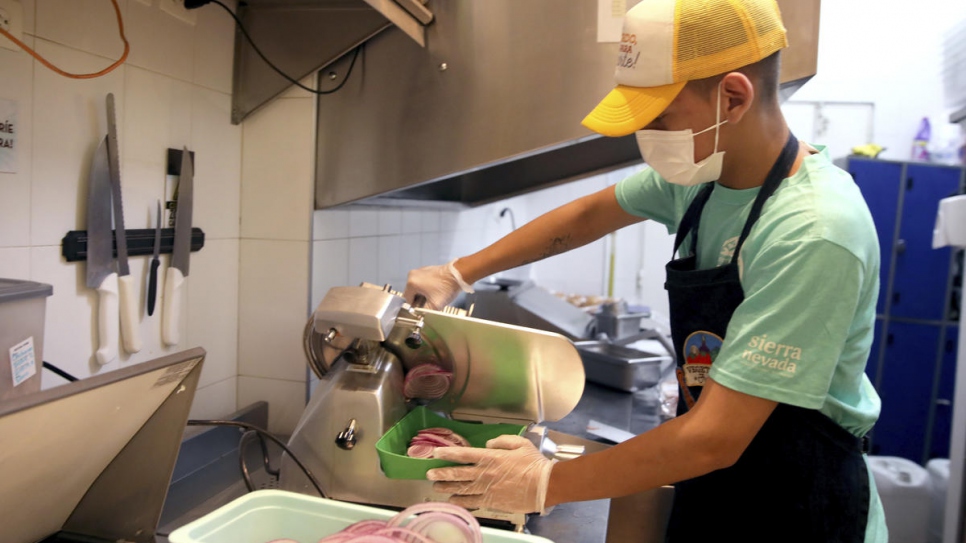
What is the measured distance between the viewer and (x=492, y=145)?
133cm

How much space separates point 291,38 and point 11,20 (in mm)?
569

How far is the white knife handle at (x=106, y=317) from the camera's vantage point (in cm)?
108

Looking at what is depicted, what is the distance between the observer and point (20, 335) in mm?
761

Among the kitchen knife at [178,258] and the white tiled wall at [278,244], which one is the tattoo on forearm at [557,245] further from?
the kitchen knife at [178,258]

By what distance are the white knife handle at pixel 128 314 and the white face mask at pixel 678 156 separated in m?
0.89

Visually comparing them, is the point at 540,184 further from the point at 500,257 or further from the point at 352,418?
the point at 352,418

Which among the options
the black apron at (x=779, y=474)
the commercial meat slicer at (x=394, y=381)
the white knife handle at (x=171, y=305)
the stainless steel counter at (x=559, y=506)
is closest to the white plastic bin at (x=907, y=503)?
the stainless steel counter at (x=559, y=506)

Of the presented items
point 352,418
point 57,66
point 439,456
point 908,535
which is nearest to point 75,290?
point 57,66

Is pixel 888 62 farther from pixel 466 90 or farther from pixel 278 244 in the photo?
pixel 278 244

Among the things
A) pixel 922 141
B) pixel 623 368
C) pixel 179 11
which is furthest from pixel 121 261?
pixel 922 141

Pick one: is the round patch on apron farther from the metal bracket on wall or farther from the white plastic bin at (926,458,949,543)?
the white plastic bin at (926,458,949,543)

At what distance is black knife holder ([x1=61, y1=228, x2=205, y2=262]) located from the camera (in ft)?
3.37

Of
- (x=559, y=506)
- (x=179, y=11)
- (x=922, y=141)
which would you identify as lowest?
(x=559, y=506)

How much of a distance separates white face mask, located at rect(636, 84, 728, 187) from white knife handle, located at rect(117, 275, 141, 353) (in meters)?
0.89
